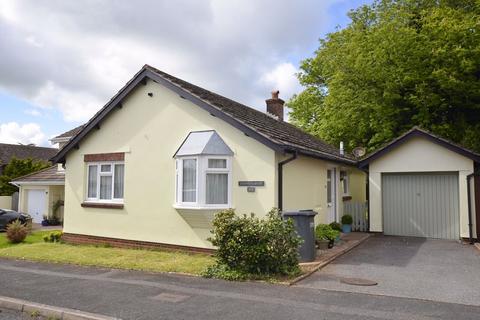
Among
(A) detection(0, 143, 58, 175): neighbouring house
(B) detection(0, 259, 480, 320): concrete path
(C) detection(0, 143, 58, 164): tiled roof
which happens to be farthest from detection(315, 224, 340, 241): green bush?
(C) detection(0, 143, 58, 164): tiled roof

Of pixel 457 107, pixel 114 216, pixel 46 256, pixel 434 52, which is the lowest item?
pixel 46 256

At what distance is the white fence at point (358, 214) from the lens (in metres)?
16.6

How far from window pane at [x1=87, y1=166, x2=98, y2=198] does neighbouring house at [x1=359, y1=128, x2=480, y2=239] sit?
33.8 feet

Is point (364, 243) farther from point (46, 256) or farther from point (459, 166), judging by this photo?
point (46, 256)

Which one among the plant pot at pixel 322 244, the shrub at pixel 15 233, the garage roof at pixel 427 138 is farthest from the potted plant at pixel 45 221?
the garage roof at pixel 427 138

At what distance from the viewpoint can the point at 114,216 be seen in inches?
527

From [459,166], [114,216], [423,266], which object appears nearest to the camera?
[423,266]

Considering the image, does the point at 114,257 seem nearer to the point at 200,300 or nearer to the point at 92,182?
the point at 92,182

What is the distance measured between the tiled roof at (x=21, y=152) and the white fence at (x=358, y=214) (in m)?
35.6

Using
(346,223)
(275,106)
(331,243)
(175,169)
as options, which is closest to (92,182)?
(175,169)

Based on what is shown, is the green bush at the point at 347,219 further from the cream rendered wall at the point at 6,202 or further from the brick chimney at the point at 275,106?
the cream rendered wall at the point at 6,202

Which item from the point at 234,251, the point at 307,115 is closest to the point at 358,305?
the point at 234,251

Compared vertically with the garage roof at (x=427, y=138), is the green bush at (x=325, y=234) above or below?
below

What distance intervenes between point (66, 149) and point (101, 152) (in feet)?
5.46
